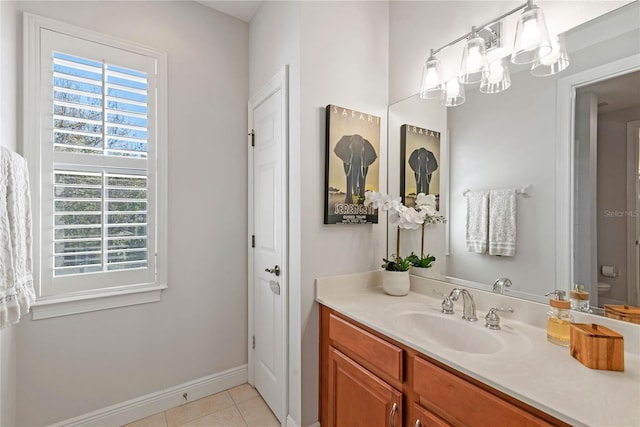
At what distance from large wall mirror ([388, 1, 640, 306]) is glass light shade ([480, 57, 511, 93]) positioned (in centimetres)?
3

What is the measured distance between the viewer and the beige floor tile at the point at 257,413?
1840mm

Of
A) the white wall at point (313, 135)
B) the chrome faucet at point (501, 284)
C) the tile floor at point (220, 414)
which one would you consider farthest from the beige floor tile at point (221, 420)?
the chrome faucet at point (501, 284)

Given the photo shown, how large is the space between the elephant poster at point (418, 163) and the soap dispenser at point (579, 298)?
718 mm

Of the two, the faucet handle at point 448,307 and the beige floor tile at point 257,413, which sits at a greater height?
the faucet handle at point 448,307

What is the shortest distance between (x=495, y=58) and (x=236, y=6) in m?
1.78

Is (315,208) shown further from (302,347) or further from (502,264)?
(502,264)

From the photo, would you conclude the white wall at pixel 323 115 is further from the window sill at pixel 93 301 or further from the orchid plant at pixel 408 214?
the window sill at pixel 93 301

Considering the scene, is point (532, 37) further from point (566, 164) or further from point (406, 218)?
point (406, 218)

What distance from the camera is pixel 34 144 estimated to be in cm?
157

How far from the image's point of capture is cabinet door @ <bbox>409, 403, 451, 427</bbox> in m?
0.98

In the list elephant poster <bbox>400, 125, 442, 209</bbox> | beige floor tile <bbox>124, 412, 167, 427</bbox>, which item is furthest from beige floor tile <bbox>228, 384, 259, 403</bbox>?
elephant poster <bbox>400, 125, 442, 209</bbox>

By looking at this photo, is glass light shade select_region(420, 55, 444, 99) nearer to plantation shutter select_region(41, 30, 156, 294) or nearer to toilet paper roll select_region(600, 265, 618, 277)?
toilet paper roll select_region(600, 265, 618, 277)

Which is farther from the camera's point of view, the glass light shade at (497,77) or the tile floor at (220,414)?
the tile floor at (220,414)

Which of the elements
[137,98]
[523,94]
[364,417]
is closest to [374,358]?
[364,417]
